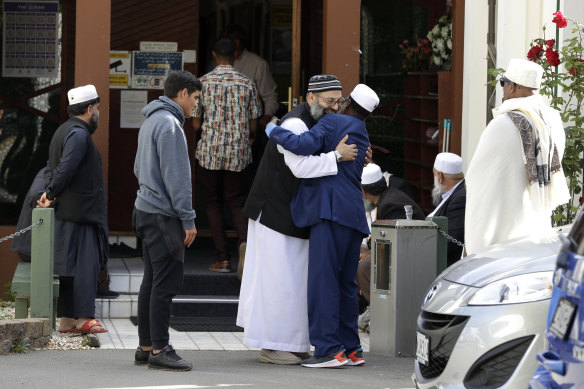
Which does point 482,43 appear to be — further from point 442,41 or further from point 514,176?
point 514,176

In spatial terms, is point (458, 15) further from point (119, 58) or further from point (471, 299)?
point (471, 299)

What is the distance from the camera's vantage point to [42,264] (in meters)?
8.66

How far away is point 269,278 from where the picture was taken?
8.08 meters

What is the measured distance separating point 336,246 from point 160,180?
1.32 m

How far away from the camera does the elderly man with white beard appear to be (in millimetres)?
9047

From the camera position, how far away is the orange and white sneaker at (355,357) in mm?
8086


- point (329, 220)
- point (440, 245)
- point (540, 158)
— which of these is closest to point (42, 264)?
point (329, 220)

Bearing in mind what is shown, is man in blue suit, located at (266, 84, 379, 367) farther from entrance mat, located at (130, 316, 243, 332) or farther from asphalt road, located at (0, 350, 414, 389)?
entrance mat, located at (130, 316, 243, 332)

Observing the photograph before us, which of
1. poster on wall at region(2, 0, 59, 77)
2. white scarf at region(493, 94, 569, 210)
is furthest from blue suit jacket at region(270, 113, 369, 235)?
poster on wall at region(2, 0, 59, 77)

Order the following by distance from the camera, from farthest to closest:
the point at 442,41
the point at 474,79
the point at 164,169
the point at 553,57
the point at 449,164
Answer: the point at 442,41
the point at 474,79
the point at 449,164
the point at 553,57
the point at 164,169

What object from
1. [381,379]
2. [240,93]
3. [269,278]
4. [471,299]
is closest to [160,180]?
[269,278]

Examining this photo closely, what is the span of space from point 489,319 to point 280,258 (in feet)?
8.84

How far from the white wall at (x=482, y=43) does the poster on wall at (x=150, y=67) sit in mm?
3070

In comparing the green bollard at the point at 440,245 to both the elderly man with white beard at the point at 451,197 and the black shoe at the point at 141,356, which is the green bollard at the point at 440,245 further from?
the black shoe at the point at 141,356
